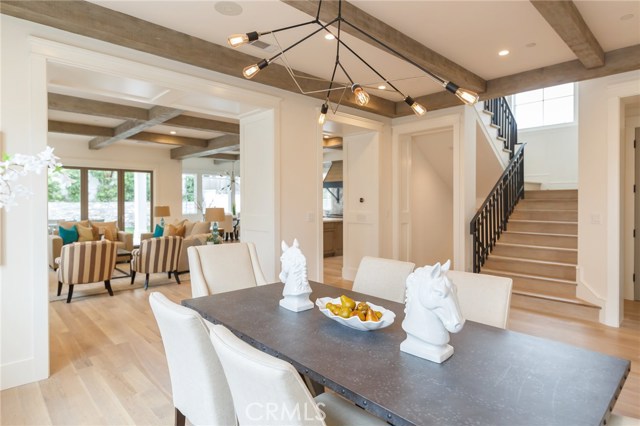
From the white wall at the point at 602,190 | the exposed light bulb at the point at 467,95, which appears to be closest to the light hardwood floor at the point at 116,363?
the white wall at the point at 602,190

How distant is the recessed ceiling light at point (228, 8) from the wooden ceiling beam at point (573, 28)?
207cm

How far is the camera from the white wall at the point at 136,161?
8.19 m

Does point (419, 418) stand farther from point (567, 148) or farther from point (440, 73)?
point (567, 148)

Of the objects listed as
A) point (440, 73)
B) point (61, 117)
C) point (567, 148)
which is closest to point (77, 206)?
point (61, 117)

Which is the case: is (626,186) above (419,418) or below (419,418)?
above

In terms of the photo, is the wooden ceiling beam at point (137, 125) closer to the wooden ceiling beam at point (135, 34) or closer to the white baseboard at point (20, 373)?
the wooden ceiling beam at point (135, 34)

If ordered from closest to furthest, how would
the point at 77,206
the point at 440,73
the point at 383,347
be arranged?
the point at 383,347, the point at 440,73, the point at 77,206

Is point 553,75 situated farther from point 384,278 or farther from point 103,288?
point 103,288

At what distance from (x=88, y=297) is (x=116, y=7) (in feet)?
12.4

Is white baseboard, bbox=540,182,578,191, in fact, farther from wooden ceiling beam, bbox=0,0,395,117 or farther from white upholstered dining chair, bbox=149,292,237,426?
white upholstered dining chair, bbox=149,292,237,426

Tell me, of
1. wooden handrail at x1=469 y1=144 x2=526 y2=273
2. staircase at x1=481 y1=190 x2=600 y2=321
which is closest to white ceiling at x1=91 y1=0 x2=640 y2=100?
wooden handrail at x1=469 y1=144 x2=526 y2=273

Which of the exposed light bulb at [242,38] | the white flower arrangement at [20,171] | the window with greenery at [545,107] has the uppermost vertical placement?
the window with greenery at [545,107]

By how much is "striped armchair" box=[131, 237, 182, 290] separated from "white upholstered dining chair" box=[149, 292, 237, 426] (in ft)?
13.2

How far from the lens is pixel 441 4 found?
2.70 meters
